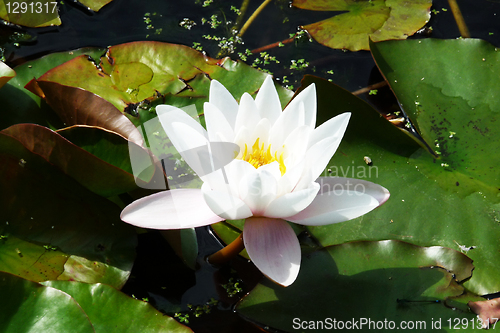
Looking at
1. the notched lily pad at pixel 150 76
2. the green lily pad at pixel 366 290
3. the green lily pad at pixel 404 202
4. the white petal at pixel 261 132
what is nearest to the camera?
the white petal at pixel 261 132

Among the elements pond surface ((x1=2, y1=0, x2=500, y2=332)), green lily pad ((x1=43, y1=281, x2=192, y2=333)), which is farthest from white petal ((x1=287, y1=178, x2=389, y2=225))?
pond surface ((x1=2, y1=0, x2=500, y2=332))

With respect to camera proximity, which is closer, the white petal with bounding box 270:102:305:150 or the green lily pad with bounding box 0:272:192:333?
the green lily pad with bounding box 0:272:192:333

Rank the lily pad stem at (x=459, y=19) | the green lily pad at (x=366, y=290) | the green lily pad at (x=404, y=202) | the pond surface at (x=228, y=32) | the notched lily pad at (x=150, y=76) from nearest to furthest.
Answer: the green lily pad at (x=366, y=290) < the green lily pad at (x=404, y=202) < the notched lily pad at (x=150, y=76) < the pond surface at (x=228, y=32) < the lily pad stem at (x=459, y=19)

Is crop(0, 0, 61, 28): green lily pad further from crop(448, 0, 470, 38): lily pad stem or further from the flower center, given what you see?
crop(448, 0, 470, 38): lily pad stem

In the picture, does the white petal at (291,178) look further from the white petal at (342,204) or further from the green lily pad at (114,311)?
the green lily pad at (114,311)

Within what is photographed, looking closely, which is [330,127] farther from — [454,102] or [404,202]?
[454,102]

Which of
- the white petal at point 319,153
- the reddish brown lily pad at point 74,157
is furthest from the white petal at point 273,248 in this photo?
the reddish brown lily pad at point 74,157

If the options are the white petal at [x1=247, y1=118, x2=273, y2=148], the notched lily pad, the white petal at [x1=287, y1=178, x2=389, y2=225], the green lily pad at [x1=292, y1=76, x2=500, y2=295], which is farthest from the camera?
the notched lily pad

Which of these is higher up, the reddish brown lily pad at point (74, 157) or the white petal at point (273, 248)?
the reddish brown lily pad at point (74, 157)
